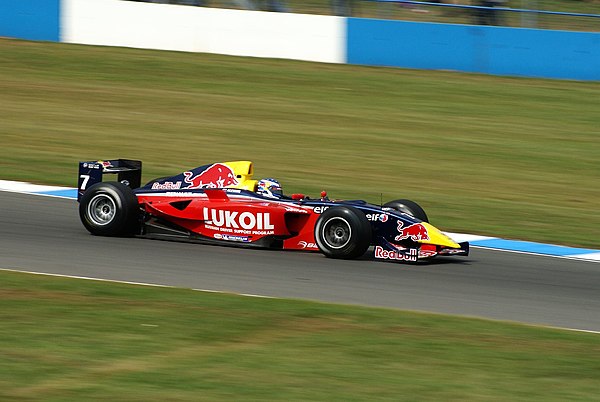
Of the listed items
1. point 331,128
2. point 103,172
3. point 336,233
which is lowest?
point 336,233

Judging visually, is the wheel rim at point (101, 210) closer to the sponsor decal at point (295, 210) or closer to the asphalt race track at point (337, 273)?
the asphalt race track at point (337, 273)

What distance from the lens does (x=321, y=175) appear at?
51.9 feet

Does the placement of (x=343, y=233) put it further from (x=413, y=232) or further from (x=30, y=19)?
(x=30, y=19)

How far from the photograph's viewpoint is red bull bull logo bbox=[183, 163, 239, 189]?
10.8 metres

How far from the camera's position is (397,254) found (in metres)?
10.3

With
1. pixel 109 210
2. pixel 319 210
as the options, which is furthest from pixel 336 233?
pixel 109 210

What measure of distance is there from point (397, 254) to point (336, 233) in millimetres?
619

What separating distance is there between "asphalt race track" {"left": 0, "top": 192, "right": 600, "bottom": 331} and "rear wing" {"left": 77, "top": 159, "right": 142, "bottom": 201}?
1.73ft

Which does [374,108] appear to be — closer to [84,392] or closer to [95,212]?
[95,212]

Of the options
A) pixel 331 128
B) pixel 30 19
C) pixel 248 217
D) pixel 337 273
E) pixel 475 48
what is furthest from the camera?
pixel 30 19

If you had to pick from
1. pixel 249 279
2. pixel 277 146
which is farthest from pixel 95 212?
pixel 277 146

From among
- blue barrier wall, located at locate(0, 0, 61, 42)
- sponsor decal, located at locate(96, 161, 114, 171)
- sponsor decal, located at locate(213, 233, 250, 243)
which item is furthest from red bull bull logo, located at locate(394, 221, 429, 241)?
blue barrier wall, located at locate(0, 0, 61, 42)

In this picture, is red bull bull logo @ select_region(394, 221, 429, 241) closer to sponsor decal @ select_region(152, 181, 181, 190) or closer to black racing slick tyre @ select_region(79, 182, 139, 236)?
sponsor decal @ select_region(152, 181, 181, 190)

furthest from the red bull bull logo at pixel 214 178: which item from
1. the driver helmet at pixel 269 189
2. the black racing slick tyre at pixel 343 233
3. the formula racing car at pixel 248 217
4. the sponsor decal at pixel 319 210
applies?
the black racing slick tyre at pixel 343 233
